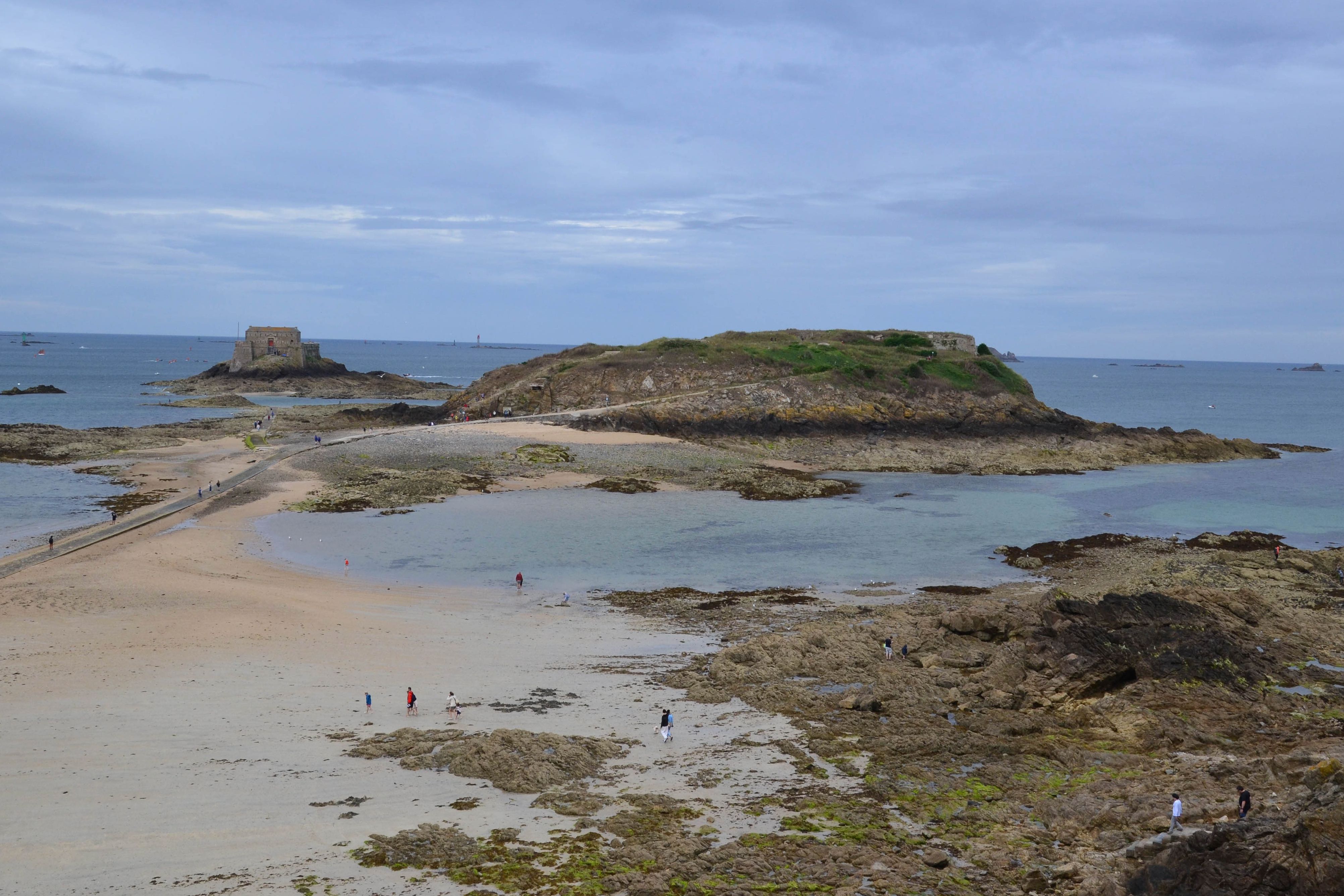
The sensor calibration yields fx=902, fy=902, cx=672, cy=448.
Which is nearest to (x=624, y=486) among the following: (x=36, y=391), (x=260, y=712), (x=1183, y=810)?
(x=260, y=712)

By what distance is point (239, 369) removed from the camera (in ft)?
369

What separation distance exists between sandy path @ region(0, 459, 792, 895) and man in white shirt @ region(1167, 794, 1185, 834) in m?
5.35

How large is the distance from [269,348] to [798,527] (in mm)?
96499

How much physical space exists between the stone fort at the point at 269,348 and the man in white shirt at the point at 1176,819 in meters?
116

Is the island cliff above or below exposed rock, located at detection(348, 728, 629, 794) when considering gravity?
above

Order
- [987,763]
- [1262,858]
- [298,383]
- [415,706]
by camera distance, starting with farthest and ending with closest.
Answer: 1. [298,383]
2. [415,706]
3. [987,763]
4. [1262,858]

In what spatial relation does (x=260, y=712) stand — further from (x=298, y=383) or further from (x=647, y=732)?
(x=298, y=383)

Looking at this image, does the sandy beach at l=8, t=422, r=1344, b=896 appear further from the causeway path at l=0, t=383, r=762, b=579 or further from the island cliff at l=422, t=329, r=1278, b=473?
the island cliff at l=422, t=329, r=1278, b=473

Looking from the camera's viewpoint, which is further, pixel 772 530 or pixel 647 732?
pixel 772 530

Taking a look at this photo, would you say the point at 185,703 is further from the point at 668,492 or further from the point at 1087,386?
the point at 1087,386

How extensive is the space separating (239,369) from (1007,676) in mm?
112502

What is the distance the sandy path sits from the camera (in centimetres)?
1236

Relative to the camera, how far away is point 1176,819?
12109 mm

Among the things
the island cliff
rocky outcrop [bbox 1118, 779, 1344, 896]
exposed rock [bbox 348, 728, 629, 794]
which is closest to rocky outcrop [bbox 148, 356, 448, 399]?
the island cliff
